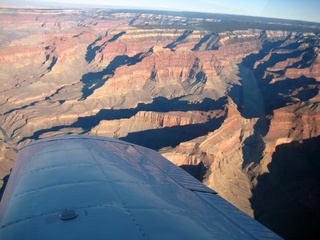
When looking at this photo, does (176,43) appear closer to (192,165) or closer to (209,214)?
(192,165)

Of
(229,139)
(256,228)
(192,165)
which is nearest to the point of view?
(256,228)

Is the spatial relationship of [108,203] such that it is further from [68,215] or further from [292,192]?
[292,192]

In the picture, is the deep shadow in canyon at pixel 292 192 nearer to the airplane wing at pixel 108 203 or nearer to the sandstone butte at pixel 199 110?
the sandstone butte at pixel 199 110

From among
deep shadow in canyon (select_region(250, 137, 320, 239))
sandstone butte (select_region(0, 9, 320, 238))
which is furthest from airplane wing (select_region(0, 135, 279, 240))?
sandstone butte (select_region(0, 9, 320, 238))

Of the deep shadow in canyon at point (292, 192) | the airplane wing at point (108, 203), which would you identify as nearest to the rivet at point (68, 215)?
the airplane wing at point (108, 203)

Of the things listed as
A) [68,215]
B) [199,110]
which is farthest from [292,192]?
[68,215]

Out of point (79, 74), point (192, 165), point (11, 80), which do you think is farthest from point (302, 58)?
point (11, 80)
